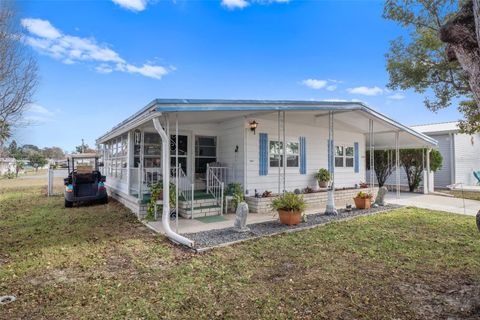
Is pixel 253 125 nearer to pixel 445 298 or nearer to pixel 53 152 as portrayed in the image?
pixel 445 298

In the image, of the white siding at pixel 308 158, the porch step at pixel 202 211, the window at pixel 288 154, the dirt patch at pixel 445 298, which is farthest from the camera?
the window at pixel 288 154

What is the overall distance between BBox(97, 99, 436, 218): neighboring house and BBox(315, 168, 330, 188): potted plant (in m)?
0.20

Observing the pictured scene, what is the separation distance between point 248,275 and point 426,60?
8.87 metres

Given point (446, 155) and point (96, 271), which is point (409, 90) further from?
point (96, 271)

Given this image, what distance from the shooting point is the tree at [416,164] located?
549 inches

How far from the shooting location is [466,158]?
15844 millimetres

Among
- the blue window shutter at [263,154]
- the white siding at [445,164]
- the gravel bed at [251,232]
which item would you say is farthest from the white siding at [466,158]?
the blue window shutter at [263,154]

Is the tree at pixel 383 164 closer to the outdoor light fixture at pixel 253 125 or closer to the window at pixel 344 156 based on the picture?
the window at pixel 344 156

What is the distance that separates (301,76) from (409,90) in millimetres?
5167

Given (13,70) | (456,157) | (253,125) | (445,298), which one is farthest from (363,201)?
(13,70)

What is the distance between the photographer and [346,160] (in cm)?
1181

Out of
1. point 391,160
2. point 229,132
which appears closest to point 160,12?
point 229,132

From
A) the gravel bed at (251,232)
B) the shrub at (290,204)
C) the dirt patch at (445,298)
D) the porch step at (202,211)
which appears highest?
the shrub at (290,204)

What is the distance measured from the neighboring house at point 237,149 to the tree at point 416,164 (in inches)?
147
